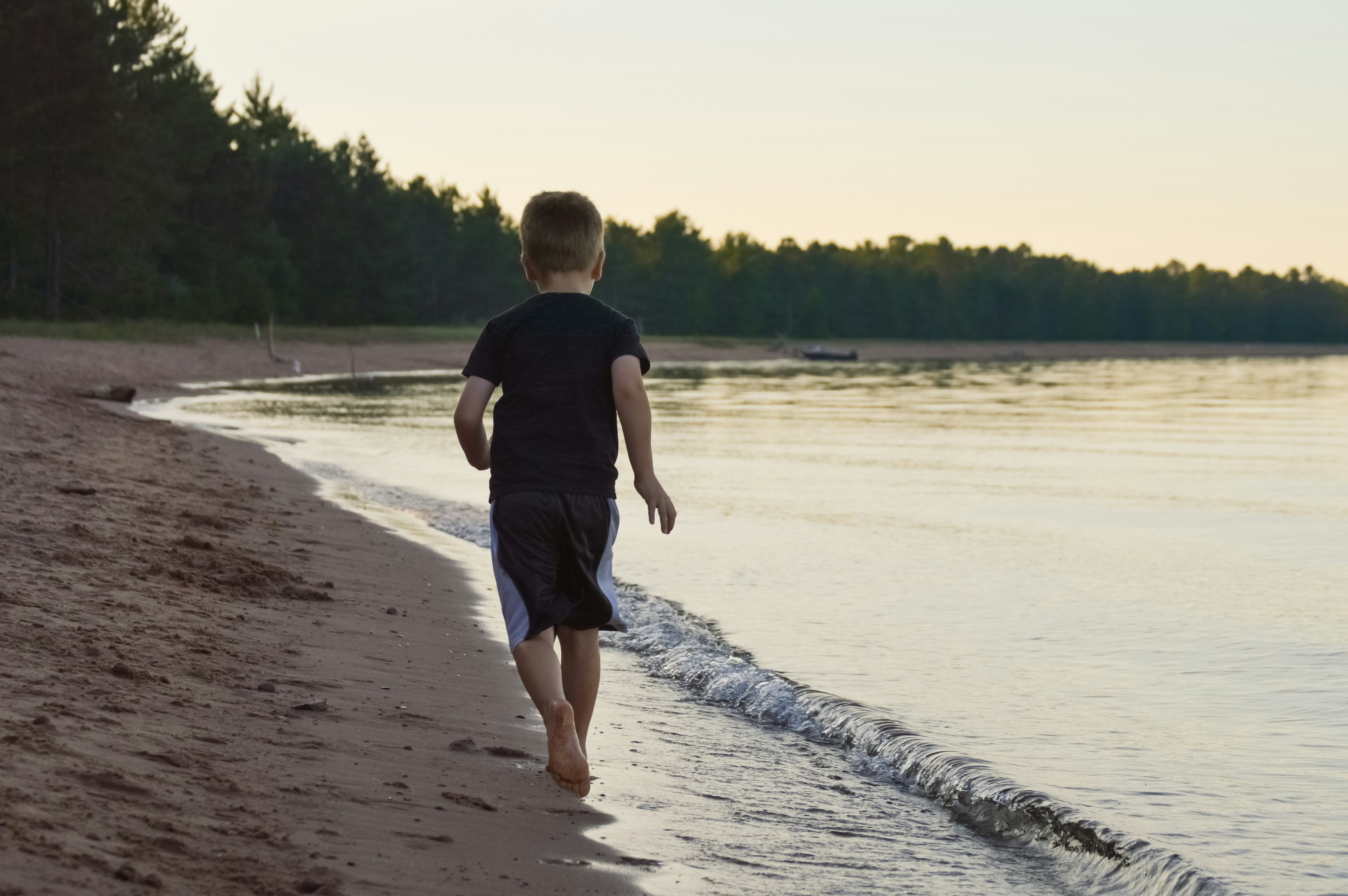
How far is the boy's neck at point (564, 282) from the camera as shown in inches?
158

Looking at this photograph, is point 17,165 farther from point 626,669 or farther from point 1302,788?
point 1302,788

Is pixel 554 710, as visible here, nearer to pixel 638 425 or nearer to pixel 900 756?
pixel 638 425

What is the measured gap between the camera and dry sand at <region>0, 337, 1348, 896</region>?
123 inches

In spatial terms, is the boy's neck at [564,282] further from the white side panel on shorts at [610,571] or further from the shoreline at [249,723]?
the shoreline at [249,723]

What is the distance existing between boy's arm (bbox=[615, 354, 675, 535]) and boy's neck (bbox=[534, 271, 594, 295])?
0.29 m

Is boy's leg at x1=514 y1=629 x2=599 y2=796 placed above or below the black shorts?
below

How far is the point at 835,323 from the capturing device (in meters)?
139

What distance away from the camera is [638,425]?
3.88 metres

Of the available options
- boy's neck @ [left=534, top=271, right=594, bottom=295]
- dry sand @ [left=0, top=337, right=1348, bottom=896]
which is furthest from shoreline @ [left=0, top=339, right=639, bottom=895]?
boy's neck @ [left=534, top=271, right=594, bottom=295]

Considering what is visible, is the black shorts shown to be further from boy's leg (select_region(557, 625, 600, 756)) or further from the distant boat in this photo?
the distant boat

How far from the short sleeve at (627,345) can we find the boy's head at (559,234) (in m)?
0.24

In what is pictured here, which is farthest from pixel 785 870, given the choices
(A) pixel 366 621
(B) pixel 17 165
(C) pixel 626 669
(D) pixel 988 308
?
(D) pixel 988 308

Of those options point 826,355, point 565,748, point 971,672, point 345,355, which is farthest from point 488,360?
point 826,355

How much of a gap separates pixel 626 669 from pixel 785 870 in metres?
3.00
